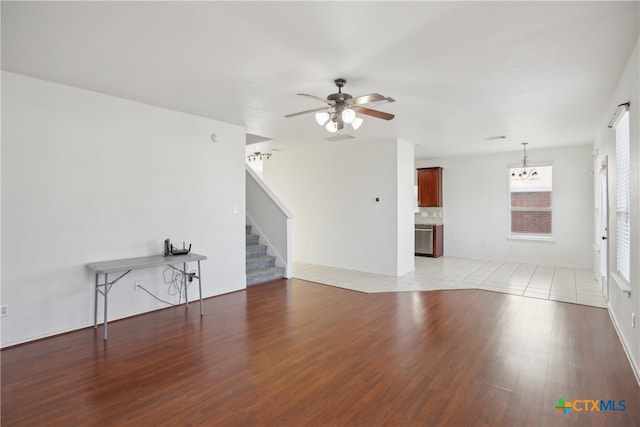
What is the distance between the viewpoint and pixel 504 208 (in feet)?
25.8

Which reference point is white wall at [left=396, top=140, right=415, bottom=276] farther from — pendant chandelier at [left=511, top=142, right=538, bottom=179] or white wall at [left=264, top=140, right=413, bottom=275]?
pendant chandelier at [left=511, top=142, right=538, bottom=179]

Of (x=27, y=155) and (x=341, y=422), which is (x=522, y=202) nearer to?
(x=341, y=422)

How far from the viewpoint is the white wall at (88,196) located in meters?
3.15

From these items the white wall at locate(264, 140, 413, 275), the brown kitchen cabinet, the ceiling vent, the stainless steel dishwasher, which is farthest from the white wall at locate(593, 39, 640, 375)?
the stainless steel dishwasher

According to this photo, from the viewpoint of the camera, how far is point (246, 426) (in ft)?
6.62

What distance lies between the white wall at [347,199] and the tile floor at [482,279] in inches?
14.1

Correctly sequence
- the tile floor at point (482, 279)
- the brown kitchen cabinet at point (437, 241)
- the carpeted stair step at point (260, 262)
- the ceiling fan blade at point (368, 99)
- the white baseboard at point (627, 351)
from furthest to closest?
the brown kitchen cabinet at point (437, 241) < the carpeted stair step at point (260, 262) < the tile floor at point (482, 279) < the ceiling fan blade at point (368, 99) < the white baseboard at point (627, 351)

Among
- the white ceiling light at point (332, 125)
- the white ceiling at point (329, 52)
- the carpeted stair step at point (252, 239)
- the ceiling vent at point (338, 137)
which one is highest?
the ceiling vent at point (338, 137)

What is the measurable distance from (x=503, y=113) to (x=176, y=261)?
15.0ft

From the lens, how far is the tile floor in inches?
199

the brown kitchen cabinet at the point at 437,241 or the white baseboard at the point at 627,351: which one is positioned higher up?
the brown kitchen cabinet at the point at 437,241

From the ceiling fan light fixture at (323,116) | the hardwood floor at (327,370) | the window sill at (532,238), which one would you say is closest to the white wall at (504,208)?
the window sill at (532,238)

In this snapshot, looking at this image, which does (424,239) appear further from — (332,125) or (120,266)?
(120,266)

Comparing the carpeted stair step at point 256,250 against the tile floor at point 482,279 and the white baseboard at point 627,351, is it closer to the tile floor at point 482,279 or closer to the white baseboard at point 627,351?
the tile floor at point 482,279
